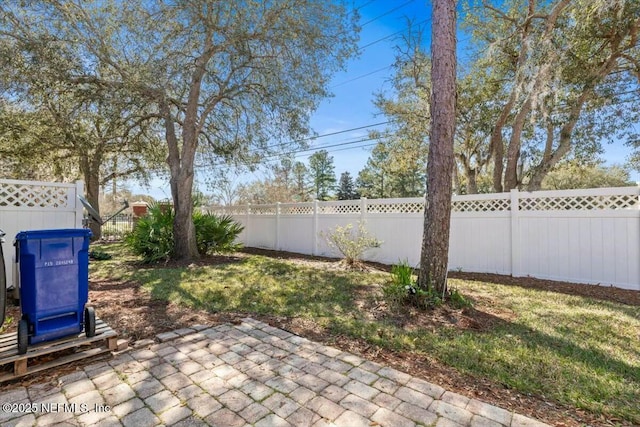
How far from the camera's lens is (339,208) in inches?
354

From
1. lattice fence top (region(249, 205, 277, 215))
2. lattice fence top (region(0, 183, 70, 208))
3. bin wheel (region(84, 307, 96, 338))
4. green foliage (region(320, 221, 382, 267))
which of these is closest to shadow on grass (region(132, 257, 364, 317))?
green foliage (region(320, 221, 382, 267))

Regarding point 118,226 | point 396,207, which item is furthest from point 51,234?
point 118,226

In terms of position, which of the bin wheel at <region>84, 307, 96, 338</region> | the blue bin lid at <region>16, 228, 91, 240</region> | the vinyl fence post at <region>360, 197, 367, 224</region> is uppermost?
the vinyl fence post at <region>360, 197, 367, 224</region>

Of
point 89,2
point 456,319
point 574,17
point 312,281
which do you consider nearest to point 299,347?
point 456,319

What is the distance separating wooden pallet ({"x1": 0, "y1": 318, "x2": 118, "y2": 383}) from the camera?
234 cm

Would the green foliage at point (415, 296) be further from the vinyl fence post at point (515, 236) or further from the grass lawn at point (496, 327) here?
the vinyl fence post at point (515, 236)

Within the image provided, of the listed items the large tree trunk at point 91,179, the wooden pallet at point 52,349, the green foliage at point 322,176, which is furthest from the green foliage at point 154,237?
the green foliage at point 322,176

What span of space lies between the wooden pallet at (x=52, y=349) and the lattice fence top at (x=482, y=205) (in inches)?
245

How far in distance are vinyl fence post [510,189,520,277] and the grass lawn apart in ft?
3.21

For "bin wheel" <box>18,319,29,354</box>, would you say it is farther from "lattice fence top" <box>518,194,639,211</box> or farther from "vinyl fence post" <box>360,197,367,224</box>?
"lattice fence top" <box>518,194,639,211</box>

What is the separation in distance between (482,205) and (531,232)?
38.9 inches

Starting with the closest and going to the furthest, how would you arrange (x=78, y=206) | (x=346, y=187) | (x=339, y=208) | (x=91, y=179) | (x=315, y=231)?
(x=78, y=206), (x=339, y=208), (x=315, y=231), (x=91, y=179), (x=346, y=187)

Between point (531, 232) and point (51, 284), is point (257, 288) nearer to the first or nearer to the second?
point (51, 284)

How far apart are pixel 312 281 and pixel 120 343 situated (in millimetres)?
3246
